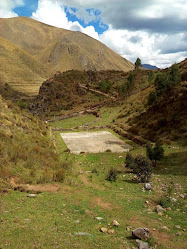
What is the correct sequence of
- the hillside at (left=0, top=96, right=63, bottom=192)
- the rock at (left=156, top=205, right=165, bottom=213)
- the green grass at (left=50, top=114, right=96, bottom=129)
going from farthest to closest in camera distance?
the green grass at (left=50, top=114, right=96, bottom=129) → the hillside at (left=0, top=96, right=63, bottom=192) → the rock at (left=156, top=205, right=165, bottom=213)

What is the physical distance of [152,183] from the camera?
12.9m

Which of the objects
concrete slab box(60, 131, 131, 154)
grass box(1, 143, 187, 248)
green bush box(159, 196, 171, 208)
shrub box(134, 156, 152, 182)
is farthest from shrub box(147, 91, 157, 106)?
green bush box(159, 196, 171, 208)

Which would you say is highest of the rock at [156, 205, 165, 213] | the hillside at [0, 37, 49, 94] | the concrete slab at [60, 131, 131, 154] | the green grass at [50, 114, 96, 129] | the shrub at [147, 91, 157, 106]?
the hillside at [0, 37, 49, 94]

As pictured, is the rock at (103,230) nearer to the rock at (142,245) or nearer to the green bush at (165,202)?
the rock at (142,245)

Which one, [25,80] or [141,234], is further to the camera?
[25,80]

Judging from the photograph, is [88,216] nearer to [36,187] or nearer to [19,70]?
[36,187]

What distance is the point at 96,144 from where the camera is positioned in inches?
1144

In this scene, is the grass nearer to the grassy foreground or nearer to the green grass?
the grassy foreground

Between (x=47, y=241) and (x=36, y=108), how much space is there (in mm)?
63773

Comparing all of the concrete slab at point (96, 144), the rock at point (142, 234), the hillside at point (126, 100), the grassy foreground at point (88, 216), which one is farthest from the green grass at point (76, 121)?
the rock at point (142, 234)

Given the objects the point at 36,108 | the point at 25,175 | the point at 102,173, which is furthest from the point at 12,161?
the point at 36,108

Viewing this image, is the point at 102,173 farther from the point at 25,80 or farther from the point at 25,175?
the point at 25,80

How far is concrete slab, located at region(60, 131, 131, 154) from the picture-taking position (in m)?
26.0

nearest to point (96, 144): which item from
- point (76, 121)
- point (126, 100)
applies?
point (76, 121)
